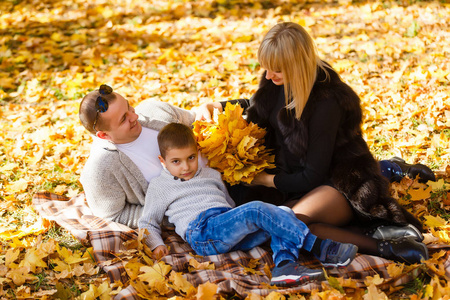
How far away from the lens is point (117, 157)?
3.23 m

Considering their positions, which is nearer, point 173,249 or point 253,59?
point 173,249

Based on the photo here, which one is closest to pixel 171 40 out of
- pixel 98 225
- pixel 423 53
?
pixel 423 53

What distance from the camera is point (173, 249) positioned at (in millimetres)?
3107

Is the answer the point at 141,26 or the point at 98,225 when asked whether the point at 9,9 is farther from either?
the point at 98,225

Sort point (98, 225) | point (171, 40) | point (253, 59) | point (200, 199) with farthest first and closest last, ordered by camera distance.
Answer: point (171, 40) → point (253, 59) → point (98, 225) → point (200, 199)

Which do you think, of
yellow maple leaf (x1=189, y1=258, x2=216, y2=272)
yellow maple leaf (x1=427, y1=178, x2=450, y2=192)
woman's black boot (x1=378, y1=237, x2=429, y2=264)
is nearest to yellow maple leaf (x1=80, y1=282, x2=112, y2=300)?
yellow maple leaf (x1=189, y1=258, x2=216, y2=272)

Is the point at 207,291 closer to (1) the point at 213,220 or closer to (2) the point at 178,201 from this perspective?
(1) the point at 213,220

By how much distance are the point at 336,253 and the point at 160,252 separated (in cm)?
109

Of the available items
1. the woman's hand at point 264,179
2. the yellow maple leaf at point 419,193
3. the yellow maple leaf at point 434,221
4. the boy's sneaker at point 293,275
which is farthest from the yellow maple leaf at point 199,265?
the yellow maple leaf at point 419,193

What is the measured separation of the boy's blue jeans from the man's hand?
0.53ft

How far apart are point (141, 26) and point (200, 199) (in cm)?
569

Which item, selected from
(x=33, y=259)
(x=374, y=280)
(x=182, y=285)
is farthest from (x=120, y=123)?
(x=374, y=280)

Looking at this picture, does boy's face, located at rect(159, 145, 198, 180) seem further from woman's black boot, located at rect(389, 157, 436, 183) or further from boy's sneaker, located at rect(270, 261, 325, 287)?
woman's black boot, located at rect(389, 157, 436, 183)

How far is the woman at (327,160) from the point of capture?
9.23ft
